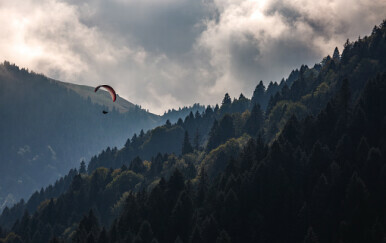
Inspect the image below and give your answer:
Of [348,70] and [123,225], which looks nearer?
[123,225]

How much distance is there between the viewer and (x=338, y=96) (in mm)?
133000

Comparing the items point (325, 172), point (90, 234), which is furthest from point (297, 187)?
point (90, 234)

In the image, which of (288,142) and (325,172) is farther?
(288,142)

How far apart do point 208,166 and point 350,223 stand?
84860mm

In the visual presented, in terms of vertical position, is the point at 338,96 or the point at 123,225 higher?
the point at 338,96

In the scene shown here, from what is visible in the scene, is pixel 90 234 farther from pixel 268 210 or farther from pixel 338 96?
pixel 338 96

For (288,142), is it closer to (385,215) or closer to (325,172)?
(325,172)

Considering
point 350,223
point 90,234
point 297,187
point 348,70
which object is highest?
point 348,70

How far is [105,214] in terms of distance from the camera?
189 meters

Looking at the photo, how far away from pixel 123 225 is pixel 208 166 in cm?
5686

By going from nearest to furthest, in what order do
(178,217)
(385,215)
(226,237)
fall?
(385,215)
(226,237)
(178,217)

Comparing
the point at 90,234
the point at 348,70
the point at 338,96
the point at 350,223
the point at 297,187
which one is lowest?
the point at 90,234

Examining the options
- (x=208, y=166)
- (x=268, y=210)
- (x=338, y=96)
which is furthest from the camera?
(x=208, y=166)

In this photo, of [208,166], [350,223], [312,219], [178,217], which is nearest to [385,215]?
[350,223]
